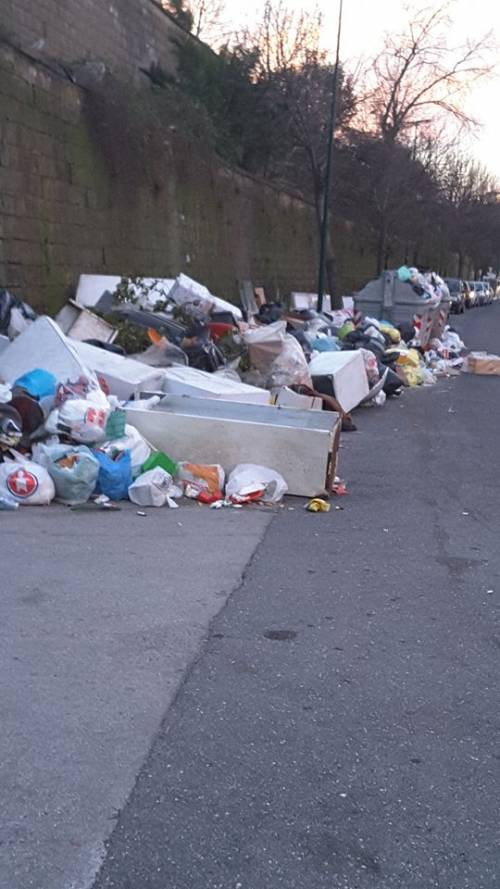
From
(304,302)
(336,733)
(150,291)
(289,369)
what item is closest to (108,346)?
(289,369)

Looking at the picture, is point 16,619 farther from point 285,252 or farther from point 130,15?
point 285,252

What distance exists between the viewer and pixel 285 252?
30.2 m

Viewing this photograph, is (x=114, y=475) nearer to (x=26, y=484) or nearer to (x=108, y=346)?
(x=26, y=484)

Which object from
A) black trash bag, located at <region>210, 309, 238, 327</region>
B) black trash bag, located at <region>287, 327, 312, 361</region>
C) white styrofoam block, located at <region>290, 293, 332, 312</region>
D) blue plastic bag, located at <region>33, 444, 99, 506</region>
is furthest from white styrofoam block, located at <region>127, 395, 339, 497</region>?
white styrofoam block, located at <region>290, 293, 332, 312</region>

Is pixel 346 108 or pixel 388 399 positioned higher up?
pixel 346 108

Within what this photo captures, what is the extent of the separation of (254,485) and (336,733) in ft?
12.7

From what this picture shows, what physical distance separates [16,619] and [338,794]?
2.06 meters

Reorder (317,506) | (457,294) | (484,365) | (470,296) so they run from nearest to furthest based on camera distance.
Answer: (317,506), (484,365), (457,294), (470,296)

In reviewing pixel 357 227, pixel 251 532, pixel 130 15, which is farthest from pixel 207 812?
Result: pixel 357 227

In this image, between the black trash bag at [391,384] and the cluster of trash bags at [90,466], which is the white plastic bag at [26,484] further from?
the black trash bag at [391,384]

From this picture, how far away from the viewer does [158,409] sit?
8422mm

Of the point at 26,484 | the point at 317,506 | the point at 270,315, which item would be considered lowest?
the point at 317,506

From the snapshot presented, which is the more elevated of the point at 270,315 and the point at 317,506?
the point at 270,315

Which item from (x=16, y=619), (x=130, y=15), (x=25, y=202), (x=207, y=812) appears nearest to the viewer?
(x=207, y=812)
